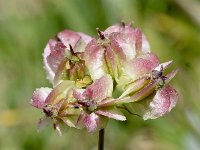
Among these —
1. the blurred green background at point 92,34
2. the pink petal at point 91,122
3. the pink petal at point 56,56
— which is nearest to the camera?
the pink petal at point 91,122

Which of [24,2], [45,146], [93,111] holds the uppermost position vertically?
[93,111]

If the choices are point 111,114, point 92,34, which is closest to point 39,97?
point 111,114

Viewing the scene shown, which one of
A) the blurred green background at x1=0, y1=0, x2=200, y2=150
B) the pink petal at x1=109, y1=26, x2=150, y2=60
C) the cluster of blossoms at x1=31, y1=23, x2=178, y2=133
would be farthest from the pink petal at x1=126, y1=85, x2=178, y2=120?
the blurred green background at x1=0, y1=0, x2=200, y2=150

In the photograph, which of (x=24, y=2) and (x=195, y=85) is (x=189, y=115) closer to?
(x=195, y=85)

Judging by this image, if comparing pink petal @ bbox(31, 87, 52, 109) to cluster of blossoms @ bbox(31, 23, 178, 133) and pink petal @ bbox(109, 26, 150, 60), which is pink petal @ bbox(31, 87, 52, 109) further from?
pink petal @ bbox(109, 26, 150, 60)

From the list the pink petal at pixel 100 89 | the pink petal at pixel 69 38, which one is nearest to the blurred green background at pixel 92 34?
the pink petal at pixel 69 38

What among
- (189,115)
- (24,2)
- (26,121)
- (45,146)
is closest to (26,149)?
(45,146)

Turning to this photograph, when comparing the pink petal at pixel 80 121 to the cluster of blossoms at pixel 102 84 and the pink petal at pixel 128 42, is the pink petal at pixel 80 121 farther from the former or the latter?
the pink petal at pixel 128 42
